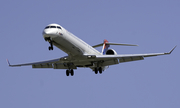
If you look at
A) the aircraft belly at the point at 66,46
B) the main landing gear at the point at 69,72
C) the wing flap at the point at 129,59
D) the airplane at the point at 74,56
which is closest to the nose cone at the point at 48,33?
the airplane at the point at 74,56

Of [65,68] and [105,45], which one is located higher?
[105,45]

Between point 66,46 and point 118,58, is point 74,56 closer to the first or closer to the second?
point 66,46

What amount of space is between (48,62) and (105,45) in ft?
27.2

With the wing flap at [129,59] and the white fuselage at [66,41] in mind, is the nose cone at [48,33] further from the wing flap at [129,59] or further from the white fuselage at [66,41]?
the wing flap at [129,59]

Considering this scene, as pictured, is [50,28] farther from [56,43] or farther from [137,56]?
[137,56]

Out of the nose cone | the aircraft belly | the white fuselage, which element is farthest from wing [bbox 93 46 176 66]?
the nose cone

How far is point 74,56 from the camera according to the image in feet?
91.9

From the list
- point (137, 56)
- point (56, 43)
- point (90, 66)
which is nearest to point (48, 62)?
point (90, 66)

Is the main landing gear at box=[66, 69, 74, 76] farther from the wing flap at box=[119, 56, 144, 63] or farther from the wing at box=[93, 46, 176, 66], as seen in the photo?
the wing flap at box=[119, 56, 144, 63]

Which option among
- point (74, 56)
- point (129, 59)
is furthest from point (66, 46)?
point (129, 59)

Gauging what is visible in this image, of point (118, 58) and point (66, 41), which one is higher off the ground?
point (66, 41)

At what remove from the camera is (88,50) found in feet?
95.9

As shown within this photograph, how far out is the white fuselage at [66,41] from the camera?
972 inches

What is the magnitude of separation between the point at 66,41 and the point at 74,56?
2.39m
